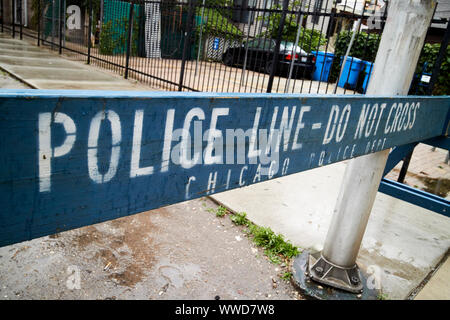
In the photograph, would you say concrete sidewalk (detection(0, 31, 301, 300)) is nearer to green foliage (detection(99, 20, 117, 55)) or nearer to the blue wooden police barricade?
the blue wooden police barricade

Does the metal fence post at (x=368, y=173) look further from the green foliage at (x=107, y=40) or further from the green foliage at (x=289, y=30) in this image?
the green foliage at (x=107, y=40)

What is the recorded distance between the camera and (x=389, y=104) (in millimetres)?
1704

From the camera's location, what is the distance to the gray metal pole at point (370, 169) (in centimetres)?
215

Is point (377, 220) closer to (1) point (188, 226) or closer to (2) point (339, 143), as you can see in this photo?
(1) point (188, 226)

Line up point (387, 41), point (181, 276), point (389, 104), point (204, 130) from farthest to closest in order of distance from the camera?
point (181, 276), point (387, 41), point (389, 104), point (204, 130)

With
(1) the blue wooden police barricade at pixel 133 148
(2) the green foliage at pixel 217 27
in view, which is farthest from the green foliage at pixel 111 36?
(1) the blue wooden police barricade at pixel 133 148

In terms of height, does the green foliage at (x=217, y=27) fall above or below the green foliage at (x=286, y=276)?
above

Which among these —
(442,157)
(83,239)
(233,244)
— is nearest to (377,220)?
(233,244)

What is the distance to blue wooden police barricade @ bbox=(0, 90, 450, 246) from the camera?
0.72 meters

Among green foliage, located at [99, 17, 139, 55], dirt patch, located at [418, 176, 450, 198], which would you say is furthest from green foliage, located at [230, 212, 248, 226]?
green foliage, located at [99, 17, 139, 55]

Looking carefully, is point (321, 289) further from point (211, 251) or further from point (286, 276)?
point (211, 251)

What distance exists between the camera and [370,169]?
233 cm
